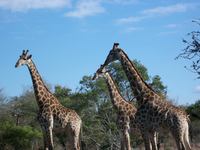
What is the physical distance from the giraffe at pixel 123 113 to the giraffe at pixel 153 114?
1866 millimetres

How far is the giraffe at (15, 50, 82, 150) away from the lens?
1476cm

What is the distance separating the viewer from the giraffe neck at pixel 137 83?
13.1m

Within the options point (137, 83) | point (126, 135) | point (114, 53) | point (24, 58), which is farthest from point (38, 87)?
point (137, 83)

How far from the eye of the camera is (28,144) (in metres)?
26.3

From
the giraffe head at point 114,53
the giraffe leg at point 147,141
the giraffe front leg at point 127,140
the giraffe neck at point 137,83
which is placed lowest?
the giraffe leg at point 147,141

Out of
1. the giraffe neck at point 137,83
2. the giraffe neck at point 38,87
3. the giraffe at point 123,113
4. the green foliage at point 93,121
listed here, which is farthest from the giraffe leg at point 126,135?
the green foliage at point 93,121

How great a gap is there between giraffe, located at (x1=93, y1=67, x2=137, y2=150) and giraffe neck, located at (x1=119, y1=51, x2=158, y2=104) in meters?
1.90

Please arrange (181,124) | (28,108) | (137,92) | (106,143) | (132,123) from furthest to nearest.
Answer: (28,108) → (106,143) → (132,123) → (137,92) → (181,124)

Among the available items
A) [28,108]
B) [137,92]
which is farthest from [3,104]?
[137,92]

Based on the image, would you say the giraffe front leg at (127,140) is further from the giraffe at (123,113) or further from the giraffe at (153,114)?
the giraffe at (153,114)

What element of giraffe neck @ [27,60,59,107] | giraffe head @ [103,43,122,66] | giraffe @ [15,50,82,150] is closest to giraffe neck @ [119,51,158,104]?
giraffe head @ [103,43,122,66]

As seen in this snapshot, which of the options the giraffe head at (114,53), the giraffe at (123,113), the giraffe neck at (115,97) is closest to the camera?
the giraffe head at (114,53)

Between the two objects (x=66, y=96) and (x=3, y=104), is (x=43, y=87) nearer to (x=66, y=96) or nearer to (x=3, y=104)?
(x=66, y=96)

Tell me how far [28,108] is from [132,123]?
67.2 feet
